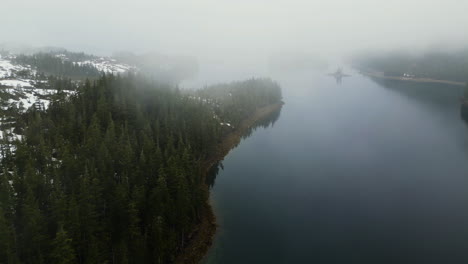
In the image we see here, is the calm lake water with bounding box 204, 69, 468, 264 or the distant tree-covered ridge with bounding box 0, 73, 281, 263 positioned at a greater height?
the distant tree-covered ridge with bounding box 0, 73, 281, 263

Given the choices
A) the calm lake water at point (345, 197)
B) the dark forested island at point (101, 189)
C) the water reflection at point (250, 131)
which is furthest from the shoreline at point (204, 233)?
the calm lake water at point (345, 197)

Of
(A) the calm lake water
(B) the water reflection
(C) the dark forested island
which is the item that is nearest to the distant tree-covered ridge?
(C) the dark forested island

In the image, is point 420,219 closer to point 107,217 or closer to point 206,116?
point 107,217

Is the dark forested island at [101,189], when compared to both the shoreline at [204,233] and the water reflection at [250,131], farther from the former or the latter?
the water reflection at [250,131]

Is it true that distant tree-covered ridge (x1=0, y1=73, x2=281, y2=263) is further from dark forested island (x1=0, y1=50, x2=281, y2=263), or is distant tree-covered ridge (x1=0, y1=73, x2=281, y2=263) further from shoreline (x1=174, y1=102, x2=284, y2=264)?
shoreline (x1=174, y1=102, x2=284, y2=264)

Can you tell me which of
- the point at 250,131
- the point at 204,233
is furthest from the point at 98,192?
the point at 250,131

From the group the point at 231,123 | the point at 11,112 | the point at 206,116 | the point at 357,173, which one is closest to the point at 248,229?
the point at 357,173

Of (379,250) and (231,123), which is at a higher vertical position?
(231,123)
